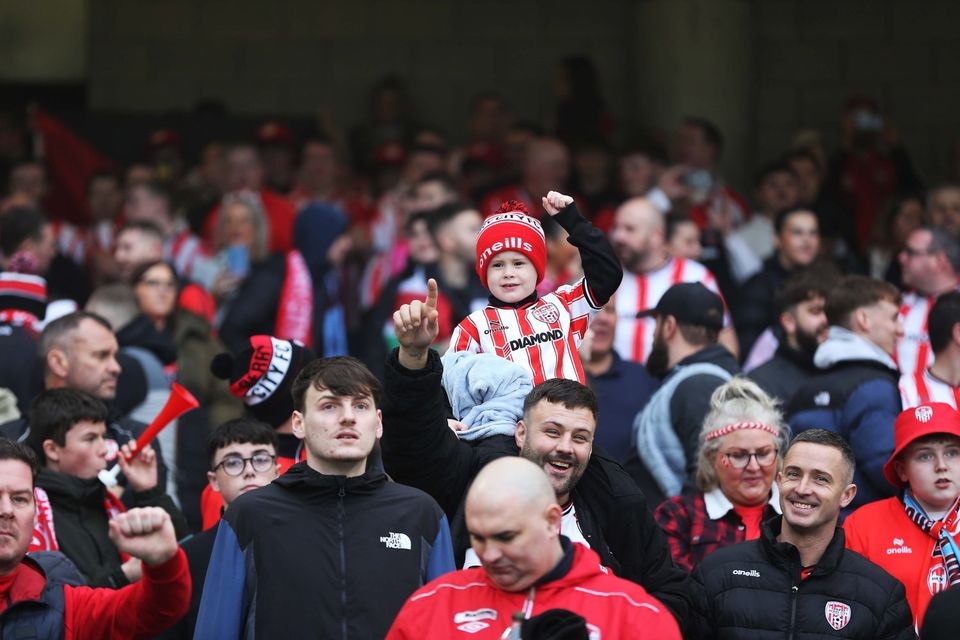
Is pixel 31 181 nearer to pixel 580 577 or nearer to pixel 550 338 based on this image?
pixel 550 338

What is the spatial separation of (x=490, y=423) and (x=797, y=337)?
255 centimetres

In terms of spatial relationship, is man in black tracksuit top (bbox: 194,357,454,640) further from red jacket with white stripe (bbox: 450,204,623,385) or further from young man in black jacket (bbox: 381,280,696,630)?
red jacket with white stripe (bbox: 450,204,623,385)

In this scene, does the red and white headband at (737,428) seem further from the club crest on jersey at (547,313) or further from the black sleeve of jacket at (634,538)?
the black sleeve of jacket at (634,538)

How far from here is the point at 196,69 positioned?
14.5 m

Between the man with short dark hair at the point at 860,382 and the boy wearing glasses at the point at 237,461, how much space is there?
220 cm

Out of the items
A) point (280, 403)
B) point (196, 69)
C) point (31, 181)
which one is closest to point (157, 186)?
point (31, 181)

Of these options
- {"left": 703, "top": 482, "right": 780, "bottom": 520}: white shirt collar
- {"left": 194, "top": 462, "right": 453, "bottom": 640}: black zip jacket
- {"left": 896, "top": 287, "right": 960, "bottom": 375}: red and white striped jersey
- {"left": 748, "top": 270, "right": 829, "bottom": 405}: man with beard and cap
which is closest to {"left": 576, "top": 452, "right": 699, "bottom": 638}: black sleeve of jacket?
{"left": 194, "top": 462, "right": 453, "bottom": 640}: black zip jacket

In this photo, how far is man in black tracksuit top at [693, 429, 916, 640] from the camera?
5527 millimetres

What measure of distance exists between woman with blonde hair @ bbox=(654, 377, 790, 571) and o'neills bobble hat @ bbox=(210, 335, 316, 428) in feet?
5.21

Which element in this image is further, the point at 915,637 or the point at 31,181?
the point at 31,181

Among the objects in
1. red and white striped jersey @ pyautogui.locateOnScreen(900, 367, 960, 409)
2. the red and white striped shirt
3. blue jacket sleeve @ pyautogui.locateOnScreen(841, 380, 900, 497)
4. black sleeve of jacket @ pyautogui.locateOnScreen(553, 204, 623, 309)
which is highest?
the red and white striped shirt

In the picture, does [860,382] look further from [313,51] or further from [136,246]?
[313,51]

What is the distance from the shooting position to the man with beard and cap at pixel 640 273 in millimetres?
9094

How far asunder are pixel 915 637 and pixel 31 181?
802 cm
